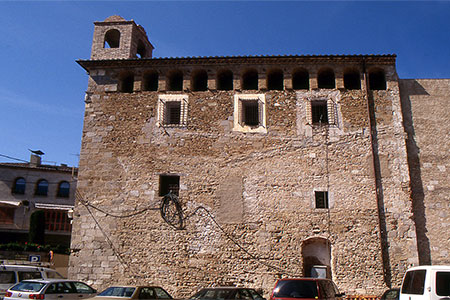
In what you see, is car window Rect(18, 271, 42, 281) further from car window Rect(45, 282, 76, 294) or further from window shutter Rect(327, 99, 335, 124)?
window shutter Rect(327, 99, 335, 124)

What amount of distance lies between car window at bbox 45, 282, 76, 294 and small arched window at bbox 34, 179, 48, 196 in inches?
863

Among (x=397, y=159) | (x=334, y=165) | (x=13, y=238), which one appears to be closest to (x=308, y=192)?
(x=334, y=165)

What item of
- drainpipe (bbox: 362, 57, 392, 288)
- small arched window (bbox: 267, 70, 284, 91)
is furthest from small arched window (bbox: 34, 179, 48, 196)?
drainpipe (bbox: 362, 57, 392, 288)

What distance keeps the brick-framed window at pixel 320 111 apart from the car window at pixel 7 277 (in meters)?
11.6

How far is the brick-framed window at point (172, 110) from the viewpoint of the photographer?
16.4m

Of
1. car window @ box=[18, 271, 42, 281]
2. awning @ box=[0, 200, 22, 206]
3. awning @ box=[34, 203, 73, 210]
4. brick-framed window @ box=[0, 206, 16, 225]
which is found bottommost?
car window @ box=[18, 271, 42, 281]

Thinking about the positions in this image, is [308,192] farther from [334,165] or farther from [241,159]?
→ [241,159]

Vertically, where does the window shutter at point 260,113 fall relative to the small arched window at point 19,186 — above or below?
above

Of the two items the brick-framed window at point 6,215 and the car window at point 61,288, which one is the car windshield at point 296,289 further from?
the brick-framed window at point 6,215

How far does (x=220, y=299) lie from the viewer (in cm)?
967

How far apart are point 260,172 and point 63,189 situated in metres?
21.7

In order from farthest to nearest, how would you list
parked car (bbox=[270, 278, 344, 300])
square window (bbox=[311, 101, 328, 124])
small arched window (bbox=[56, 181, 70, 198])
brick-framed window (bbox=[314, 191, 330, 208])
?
small arched window (bbox=[56, 181, 70, 198])
square window (bbox=[311, 101, 328, 124])
brick-framed window (bbox=[314, 191, 330, 208])
parked car (bbox=[270, 278, 344, 300])

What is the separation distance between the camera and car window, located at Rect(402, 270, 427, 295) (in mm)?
7249

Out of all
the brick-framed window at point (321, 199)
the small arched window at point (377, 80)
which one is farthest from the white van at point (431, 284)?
the small arched window at point (377, 80)
